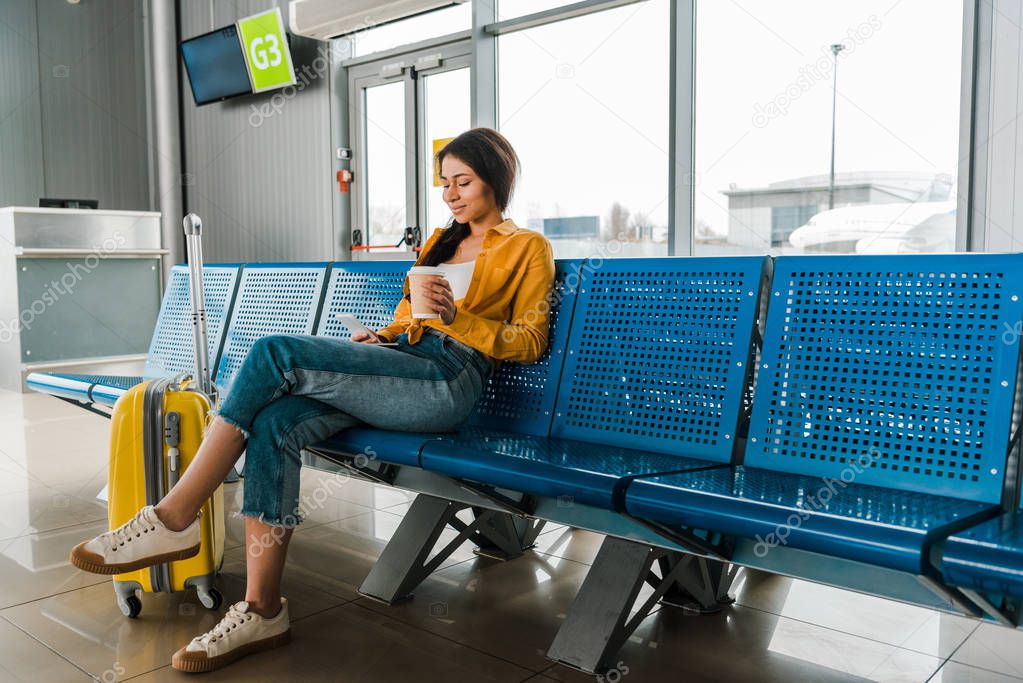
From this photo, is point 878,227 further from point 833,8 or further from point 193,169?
point 193,169

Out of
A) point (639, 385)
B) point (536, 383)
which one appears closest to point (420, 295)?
point (536, 383)

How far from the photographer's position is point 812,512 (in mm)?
1382

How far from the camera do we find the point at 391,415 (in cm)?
206

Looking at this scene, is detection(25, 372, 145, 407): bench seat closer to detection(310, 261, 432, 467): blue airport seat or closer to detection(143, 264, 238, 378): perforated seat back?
detection(143, 264, 238, 378): perforated seat back

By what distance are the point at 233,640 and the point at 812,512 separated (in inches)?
51.1

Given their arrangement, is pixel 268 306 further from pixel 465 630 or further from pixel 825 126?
pixel 825 126

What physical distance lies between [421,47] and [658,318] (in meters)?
4.56

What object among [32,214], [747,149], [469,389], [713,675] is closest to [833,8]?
[747,149]

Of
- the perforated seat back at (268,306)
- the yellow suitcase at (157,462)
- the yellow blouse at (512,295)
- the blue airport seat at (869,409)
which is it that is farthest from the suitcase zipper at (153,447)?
the blue airport seat at (869,409)

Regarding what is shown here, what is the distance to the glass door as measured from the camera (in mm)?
6051

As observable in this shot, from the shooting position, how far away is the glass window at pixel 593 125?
16.3 feet

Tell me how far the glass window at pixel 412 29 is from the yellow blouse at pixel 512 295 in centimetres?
394

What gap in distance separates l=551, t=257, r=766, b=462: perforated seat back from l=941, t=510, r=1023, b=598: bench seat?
2.14ft

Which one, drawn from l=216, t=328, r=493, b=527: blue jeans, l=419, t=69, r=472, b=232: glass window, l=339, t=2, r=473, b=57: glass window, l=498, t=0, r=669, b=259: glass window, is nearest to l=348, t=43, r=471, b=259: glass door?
l=419, t=69, r=472, b=232: glass window
